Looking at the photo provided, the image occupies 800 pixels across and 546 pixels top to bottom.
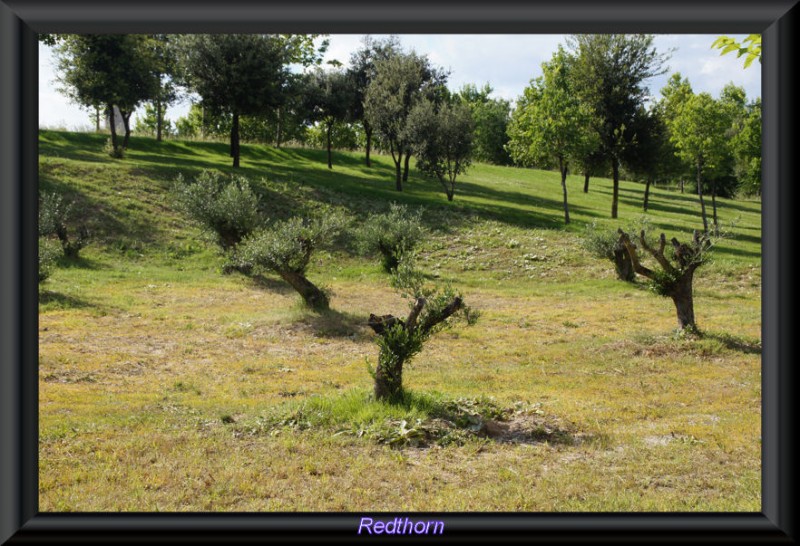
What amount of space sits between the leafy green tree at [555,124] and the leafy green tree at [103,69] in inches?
1204

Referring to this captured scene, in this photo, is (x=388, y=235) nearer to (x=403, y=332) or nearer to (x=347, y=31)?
(x=403, y=332)

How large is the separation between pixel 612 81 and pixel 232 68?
2934 centimetres

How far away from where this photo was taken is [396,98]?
156ft

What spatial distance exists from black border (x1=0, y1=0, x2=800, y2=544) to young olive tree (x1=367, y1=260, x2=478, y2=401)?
7172 mm

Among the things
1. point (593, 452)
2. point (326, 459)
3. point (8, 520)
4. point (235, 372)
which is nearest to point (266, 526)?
point (8, 520)

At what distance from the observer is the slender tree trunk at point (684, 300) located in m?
17.5

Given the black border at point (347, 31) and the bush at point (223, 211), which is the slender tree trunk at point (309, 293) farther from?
the black border at point (347, 31)

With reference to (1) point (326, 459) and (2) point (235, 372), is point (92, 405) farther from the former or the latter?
(1) point (326, 459)

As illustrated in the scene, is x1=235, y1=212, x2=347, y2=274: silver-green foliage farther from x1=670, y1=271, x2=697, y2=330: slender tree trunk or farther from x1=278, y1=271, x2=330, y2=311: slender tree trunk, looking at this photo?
x1=670, y1=271, x2=697, y2=330: slender tree trunk

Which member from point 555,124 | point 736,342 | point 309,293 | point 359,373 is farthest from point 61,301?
point 555,124

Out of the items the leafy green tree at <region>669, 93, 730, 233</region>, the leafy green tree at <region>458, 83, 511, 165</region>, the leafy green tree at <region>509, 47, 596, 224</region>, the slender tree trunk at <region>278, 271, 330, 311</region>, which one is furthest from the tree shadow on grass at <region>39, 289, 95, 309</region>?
the leafy green tree at <region>458, 83, 511, 165</region>

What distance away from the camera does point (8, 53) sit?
126 inches

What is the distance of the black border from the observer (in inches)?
120

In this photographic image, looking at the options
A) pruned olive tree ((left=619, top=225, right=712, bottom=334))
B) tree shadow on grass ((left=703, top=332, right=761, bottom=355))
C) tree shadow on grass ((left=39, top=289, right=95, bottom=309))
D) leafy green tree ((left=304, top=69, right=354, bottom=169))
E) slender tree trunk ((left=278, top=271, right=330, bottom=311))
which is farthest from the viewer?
leafy green tree ((left=304, top=69, right=354, bottom=169))
